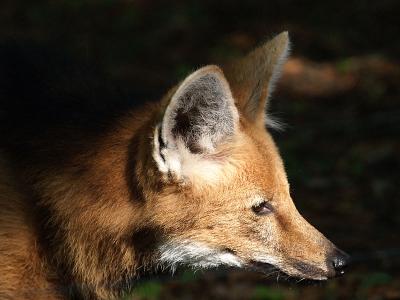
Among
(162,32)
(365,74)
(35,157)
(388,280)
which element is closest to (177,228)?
(35,157)

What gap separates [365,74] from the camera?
7762mm

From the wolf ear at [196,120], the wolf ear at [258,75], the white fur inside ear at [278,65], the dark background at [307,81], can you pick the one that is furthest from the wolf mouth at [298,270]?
the white fur inside ear at [278,65]

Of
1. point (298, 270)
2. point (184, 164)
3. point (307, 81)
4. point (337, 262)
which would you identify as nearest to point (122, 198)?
point (184, 164)

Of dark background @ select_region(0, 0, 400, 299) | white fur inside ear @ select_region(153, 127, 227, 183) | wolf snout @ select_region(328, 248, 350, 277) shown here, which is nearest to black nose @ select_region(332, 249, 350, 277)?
wolf snout @ select_region(328, 248, 350, 277)

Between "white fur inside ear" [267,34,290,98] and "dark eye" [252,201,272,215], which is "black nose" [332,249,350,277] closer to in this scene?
"dark eye" [252,201,272,215]

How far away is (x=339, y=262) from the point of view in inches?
127

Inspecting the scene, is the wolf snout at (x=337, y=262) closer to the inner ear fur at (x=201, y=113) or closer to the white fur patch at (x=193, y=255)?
the white fur patch at (x=193, y=255)

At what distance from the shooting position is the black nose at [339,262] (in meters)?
3.22

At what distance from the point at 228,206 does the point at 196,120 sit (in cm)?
36

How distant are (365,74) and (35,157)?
511cm

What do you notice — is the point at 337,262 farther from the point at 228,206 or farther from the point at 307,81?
the point at 307,81

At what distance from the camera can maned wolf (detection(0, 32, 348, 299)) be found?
312cm

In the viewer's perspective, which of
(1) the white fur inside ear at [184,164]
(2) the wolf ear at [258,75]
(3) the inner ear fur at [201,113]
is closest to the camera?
(3) the inner ear fur at [201,113]

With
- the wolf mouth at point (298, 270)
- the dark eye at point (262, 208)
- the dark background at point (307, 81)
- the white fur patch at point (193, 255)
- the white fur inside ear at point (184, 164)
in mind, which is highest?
the white fur inside ear at point (184, 164)
